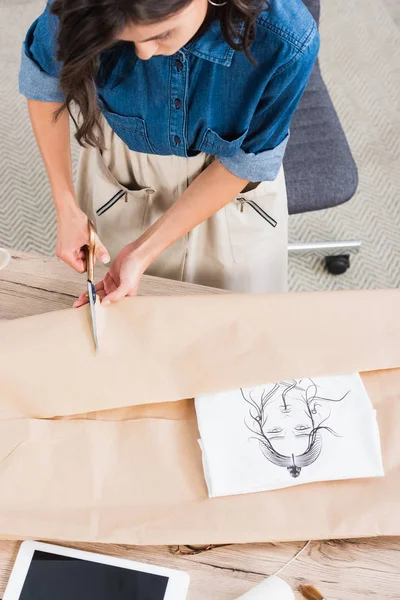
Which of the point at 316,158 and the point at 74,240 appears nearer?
the point at 74,240

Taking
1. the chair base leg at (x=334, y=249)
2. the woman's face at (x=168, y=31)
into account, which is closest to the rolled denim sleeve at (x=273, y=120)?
the woman's face at (x=168, y=31)

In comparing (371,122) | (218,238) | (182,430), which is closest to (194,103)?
(218,238)

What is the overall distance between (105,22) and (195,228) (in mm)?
527

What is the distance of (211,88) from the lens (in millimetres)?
822

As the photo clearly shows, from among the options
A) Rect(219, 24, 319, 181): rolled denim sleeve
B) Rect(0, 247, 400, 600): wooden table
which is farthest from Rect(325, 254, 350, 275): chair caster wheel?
Rect(0, 247, 400, 600): wooden table

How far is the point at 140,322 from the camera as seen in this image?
814mm

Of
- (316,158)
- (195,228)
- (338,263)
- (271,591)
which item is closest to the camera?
(271,591)

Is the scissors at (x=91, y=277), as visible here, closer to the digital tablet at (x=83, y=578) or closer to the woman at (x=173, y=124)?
the woman at (x=173, y=124)

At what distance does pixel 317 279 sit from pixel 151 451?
1.11 m

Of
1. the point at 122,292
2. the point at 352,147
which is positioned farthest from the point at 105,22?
the point at 352,147

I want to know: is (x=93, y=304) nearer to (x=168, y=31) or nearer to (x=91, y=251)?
(x=91, y=251)

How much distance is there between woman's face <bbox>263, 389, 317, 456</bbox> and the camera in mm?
767

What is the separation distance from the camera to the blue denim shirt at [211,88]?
2.49 feet

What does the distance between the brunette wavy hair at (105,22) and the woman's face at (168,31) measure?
0.6 inches
